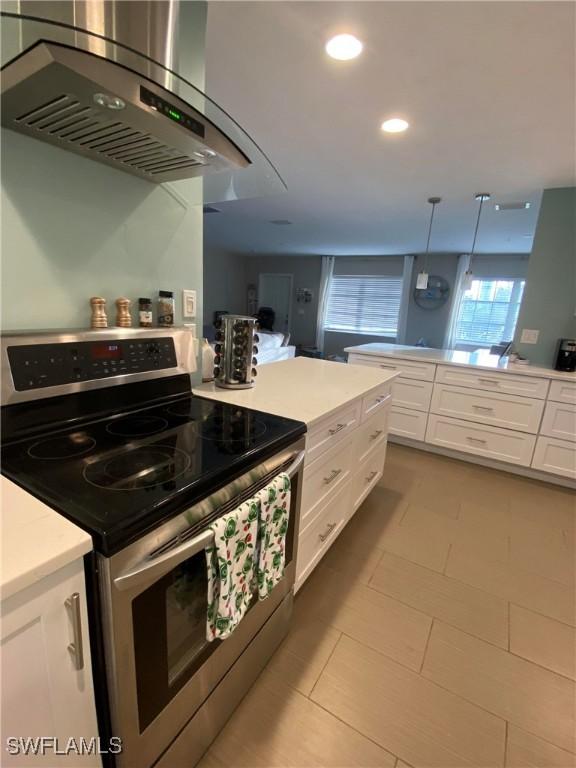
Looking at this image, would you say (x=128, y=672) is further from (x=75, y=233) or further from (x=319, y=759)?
(x=75, y=233)

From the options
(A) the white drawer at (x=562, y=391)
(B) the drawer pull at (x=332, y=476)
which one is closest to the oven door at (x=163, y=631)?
(B) the drawer pull at (x=332, y=476)

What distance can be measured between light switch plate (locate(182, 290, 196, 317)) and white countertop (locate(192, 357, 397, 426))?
1.08 feet

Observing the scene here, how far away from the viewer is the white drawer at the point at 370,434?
1.78 m

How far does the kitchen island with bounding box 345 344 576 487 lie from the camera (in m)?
2.65

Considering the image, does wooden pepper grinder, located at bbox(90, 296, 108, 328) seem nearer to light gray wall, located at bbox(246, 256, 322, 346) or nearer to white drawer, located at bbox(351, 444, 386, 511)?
white drawer, located at bbox(351, 444, 386, 511)

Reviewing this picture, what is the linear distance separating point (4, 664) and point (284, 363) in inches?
71.9

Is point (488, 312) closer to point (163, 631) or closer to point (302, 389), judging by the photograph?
point (302, 389)

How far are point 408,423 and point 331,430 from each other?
2.11 m

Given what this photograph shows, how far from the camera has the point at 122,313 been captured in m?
1.20

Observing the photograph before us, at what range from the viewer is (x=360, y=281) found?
24.3 feet

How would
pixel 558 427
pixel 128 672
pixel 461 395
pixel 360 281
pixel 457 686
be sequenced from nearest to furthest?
1. pixel 128 672
2. pixel 457 686
3. pixel 558 427
4. pixel 461 395
5. pixel 360 281

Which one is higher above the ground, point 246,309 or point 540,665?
point 246,309

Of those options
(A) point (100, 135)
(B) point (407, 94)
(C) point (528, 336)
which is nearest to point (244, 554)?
(A) point (100, 135)

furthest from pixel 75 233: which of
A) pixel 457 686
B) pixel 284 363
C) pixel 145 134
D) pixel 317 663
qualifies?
pixel 457 686
